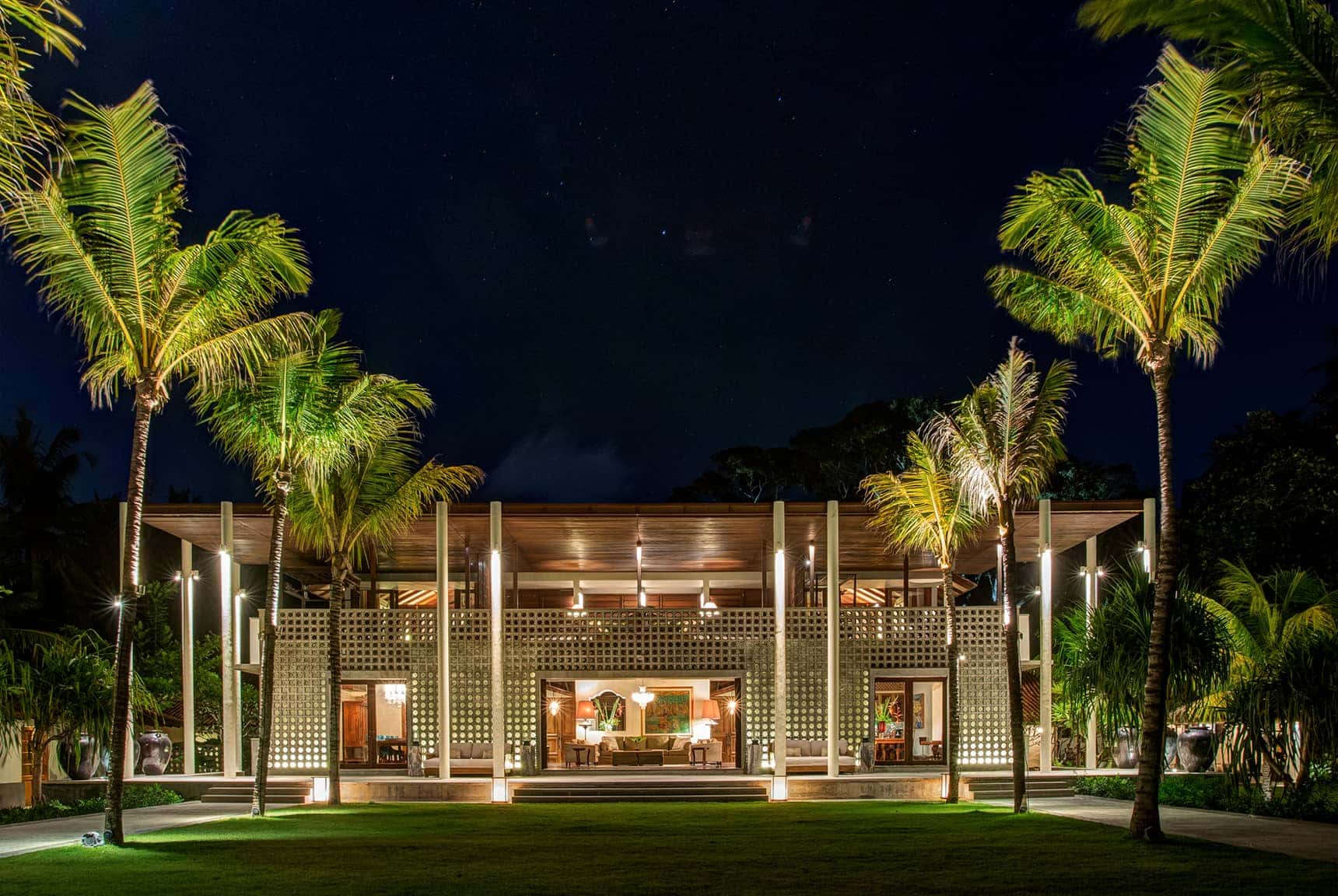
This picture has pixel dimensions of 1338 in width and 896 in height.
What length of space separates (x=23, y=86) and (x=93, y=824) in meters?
12.0

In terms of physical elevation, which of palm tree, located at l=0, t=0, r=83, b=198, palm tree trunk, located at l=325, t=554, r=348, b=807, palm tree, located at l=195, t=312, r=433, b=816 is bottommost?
palm tree trunk, located at l=325, t=554, r=348, b=807

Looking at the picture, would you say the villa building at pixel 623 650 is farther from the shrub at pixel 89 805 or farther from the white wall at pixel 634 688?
the white wall at pixel 634 688

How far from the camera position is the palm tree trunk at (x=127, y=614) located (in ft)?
42.0

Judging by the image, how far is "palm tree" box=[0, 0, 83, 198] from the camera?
22.0 ft

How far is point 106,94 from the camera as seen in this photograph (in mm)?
12055

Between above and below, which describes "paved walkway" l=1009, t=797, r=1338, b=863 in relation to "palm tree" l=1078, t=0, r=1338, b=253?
below

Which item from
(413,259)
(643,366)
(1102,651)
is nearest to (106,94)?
(1102,651)

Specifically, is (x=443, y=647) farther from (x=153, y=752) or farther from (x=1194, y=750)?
(x=1194, y=750)

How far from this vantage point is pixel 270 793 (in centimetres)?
1995

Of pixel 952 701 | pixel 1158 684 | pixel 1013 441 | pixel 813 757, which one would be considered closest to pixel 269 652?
pixel 813 757

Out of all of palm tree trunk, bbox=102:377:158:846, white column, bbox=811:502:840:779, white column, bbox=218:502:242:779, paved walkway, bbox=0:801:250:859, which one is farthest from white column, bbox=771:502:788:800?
palm tree trunk, bbox=102:377:158:846

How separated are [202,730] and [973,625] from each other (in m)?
16.8

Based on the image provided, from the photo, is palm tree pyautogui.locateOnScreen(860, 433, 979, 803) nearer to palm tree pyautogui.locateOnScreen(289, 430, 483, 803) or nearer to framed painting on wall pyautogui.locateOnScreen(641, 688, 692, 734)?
palm tree pyautogui.locateOnScreen(289, 430, 483, 803)

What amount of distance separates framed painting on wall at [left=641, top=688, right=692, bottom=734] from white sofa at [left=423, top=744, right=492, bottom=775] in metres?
8.20
